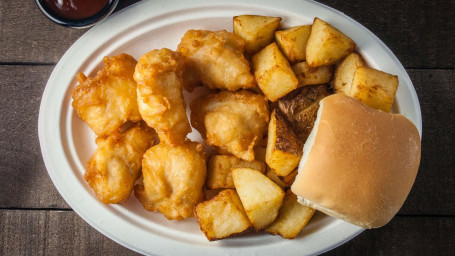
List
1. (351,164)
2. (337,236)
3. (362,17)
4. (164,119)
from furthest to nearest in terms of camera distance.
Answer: (362,17), (337,236), (164,119), (351,164)

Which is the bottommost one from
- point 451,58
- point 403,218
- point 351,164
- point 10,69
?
point 403,218

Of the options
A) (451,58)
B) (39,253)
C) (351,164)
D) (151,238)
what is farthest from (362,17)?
(39,253)

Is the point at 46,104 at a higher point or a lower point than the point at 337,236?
higher

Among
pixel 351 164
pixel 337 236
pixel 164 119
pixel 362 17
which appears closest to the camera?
pixel 351 164

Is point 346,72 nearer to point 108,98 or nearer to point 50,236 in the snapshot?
point 108,98

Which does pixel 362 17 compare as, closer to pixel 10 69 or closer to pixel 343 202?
pixel 343 202

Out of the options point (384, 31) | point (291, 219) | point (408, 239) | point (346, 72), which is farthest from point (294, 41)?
point (408, 239)

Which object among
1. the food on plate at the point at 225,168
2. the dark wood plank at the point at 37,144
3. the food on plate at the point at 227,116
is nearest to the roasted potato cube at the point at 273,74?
the food on plate at the point at 227,116
